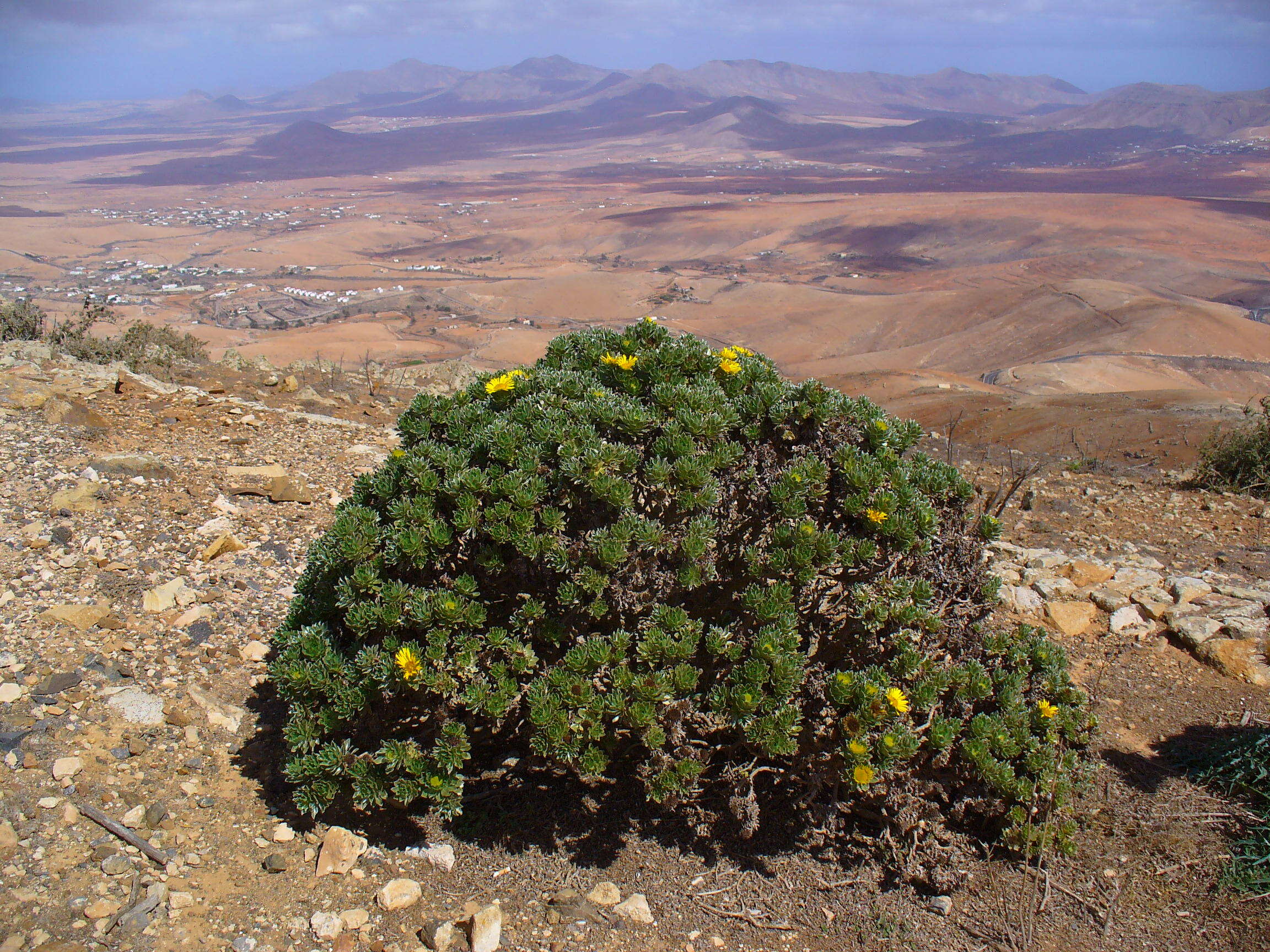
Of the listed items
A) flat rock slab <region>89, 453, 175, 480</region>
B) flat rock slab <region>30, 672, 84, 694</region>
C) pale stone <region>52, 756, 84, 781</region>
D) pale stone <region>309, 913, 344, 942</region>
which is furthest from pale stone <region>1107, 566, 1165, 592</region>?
flat rock slab <region>89, 453, 175, 480</region>

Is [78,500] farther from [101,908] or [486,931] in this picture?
[486,931]

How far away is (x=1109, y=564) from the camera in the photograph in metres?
5.10

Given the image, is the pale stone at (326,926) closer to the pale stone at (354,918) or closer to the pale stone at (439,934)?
the pale stone at (354,918)

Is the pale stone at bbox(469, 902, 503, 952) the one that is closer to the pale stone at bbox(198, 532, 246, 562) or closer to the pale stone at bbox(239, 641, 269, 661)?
the pale stone at bbox(239, 641, 269, 661)

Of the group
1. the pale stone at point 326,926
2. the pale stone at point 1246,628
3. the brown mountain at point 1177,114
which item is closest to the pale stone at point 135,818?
the pale stone at point 326,926

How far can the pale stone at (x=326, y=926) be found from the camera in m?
2.62

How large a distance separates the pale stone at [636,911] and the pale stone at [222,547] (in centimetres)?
300

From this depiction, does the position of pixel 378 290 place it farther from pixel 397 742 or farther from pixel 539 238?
pixel 397 742

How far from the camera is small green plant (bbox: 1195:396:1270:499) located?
6512 millimetres

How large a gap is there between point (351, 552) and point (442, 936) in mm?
1266

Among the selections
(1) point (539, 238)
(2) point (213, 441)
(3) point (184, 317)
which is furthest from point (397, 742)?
(1) point (539, 238)

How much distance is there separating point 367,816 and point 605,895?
39.5 inches

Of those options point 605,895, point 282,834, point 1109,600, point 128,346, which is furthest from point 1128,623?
point 128,346

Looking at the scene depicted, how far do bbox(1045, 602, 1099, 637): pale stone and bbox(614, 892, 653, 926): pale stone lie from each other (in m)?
2.81
